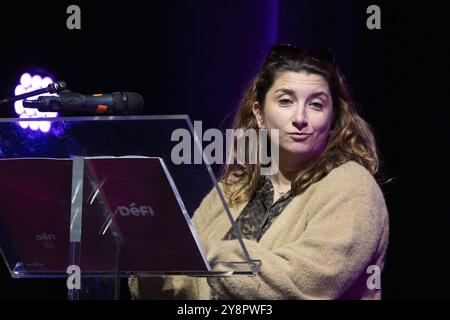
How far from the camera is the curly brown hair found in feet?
8.18

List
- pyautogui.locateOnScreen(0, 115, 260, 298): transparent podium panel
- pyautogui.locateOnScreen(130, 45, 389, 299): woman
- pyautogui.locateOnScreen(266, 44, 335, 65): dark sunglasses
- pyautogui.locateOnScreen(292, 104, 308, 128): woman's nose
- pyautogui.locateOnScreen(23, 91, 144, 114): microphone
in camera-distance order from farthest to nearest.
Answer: pyautogui.locateOnScreen(266, 44, 335, 65): dark sunglasses, pyautogui.locateOnScreen(292, 104, 308, 128): woman's nose, pyautogui.locateOnScreen(130, 45, 389, 299): woman, pyautogui.locateOnScreen(23, 91, 144, 114): microphone, pyautogui.locateOnScreen(0, 115, 260, 298): transparent podium panel

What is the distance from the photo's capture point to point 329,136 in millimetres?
2559

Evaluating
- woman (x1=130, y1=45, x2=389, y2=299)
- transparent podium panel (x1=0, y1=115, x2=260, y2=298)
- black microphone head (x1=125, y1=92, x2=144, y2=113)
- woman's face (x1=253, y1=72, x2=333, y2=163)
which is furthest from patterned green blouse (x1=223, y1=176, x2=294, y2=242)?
black microphone head (x1=125, y1=92, x2=144, y2=113)

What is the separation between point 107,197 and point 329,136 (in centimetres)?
84

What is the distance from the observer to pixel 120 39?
3795 millimetres

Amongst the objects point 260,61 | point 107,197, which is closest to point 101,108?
point 107,197

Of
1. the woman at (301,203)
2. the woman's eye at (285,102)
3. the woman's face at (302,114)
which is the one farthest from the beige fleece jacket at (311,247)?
the woman's eye at (285,102)

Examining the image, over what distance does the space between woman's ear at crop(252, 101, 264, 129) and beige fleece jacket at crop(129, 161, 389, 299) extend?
12.3 inches

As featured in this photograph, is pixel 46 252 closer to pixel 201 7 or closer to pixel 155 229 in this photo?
pixel 155 229

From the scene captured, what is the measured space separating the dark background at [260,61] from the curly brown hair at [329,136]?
0.45m

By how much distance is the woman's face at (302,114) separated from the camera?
2.48 metres

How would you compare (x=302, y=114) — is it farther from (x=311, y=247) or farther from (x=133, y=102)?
(x=133, y=102)

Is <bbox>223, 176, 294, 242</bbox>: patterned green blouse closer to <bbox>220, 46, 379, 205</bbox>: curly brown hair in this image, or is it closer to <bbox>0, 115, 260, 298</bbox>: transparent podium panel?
<bbox>220, 46, 379, 205</bbox>: curly brown hair

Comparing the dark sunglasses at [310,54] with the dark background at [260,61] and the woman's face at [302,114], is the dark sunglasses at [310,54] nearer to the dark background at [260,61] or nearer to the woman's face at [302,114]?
the woman's face at [302,114]
